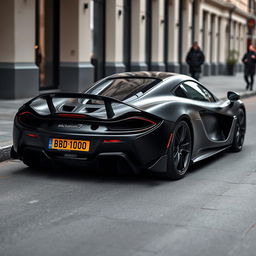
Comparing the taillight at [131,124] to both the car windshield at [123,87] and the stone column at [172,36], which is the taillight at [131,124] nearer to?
the car windshield at [123,87]

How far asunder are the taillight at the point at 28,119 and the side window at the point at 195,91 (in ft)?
6.01

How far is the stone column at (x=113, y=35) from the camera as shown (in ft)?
75.1

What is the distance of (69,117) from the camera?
6.73 m

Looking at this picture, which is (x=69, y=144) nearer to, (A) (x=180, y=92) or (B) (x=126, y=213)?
(B) (x=126, y=213)

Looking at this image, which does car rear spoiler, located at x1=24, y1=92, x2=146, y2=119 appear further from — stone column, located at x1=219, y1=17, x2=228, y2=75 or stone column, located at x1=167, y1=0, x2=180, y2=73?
stone column, located at x1=219, y1=17, x2=228, y2=75

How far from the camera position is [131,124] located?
21.6 feet

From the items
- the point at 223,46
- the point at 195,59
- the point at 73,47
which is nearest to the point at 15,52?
the point at 73,47

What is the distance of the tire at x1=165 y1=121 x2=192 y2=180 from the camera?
6.85 m

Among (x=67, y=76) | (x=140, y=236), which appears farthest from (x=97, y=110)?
Answer: (x=67, y=76)

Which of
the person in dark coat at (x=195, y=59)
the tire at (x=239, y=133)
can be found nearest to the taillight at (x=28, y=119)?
the tire at (x=239, y=133)

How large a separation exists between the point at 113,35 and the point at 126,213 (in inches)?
710

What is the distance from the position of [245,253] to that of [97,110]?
109 inches

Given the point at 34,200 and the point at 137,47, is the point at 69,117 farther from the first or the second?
the point at 137,47

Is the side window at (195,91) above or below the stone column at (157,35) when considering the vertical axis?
below
